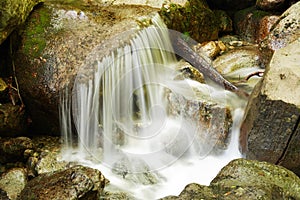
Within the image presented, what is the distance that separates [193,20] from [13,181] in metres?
4.69

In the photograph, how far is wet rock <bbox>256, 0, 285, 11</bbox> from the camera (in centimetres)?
850

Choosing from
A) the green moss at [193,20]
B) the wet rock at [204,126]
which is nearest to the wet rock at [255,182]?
the wet rock at [204,126]

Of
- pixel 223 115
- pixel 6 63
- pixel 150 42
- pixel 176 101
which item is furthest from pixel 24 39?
pixel 223 115

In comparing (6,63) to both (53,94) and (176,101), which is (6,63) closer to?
(53,94)

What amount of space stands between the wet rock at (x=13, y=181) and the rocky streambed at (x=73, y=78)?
1cm

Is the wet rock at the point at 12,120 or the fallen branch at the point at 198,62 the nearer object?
the wet rock at the point at 12,120

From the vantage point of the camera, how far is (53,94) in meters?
5.05

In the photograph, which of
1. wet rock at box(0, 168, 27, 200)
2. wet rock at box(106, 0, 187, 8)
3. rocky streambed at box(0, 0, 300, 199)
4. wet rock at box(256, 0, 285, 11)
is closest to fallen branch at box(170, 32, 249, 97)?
rocky streambed at box(0, 0, 300, 199)

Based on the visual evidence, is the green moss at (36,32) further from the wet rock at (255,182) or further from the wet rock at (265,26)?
the wet rock at (265,26)

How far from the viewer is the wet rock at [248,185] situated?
2723 mm

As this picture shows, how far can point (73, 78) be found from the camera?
16.6ft

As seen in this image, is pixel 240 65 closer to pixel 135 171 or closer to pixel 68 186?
pixel 135 171

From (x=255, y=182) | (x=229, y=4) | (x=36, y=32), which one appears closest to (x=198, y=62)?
(x=36, y=32)

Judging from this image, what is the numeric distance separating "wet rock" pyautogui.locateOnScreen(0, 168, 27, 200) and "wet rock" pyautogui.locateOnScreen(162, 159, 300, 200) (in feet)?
7.81
